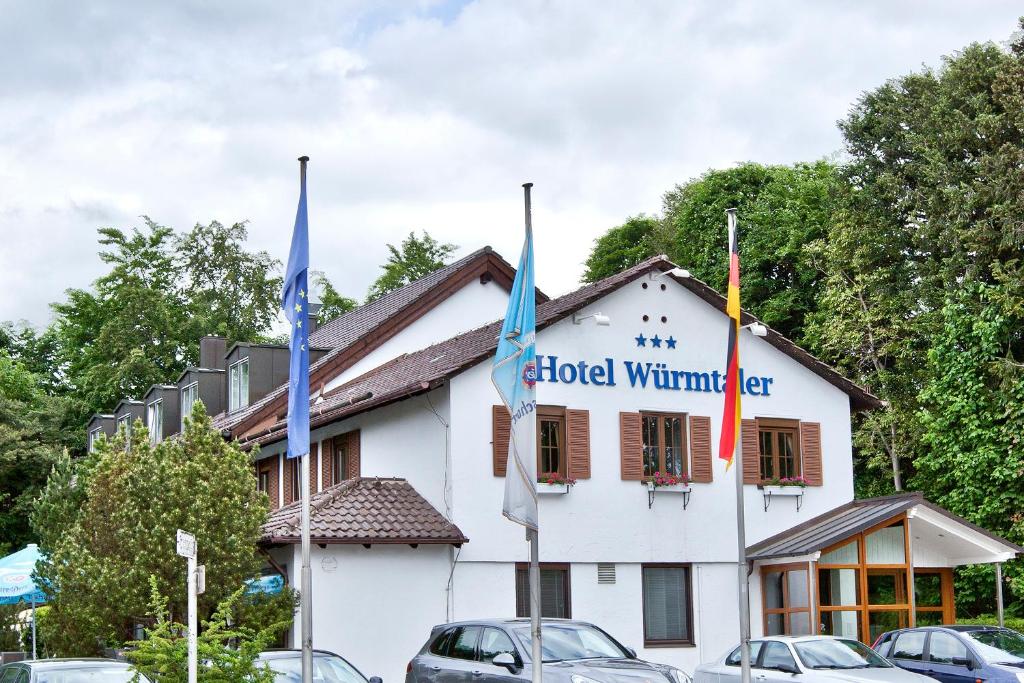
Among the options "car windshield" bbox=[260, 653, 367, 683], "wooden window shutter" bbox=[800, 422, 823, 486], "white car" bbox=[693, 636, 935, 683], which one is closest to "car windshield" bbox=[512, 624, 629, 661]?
"car windshield" bbox=[260, 653, 367, 683]

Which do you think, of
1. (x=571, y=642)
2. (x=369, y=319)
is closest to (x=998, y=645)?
(x=571, y=642)

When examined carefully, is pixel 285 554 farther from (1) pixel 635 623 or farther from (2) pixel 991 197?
(2) pixel 991 197

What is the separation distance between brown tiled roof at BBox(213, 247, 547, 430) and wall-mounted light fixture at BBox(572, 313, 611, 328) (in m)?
6.86

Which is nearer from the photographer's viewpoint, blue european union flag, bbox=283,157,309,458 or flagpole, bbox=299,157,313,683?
flagpole, bbox=299,157,313,683

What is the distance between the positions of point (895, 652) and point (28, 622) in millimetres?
18275

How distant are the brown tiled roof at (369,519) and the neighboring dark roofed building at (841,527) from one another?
6.36 metres

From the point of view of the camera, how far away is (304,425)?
16047 millimetres

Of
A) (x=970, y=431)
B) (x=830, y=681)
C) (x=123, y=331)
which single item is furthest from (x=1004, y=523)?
(x=123, y=331)

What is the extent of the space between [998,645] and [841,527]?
5.71 metres

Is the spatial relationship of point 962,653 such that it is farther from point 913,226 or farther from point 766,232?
point 766,232

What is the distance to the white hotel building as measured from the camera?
941 inches

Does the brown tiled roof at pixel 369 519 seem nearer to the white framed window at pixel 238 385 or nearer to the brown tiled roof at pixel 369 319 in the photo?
the brown tiled roof at pixel 369 319

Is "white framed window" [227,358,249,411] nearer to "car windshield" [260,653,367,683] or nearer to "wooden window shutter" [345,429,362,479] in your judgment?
"wooden window shutter" [345,429,362,479]

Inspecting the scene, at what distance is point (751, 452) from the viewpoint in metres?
27.7
